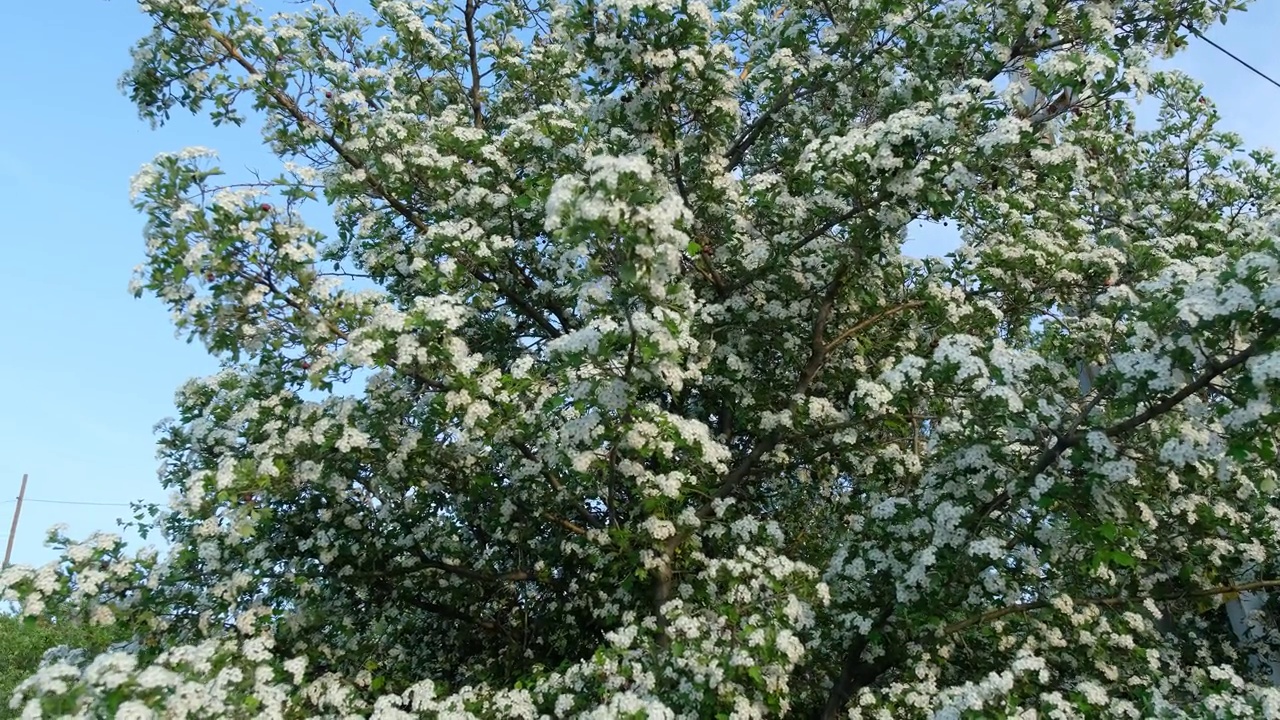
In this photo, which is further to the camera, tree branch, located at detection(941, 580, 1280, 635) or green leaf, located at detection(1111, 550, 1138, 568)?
tree branch, located at detection(941, 580, 1280, 635)

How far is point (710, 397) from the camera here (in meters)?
11.1

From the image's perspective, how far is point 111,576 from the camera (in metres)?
8.01

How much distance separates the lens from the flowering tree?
7.05 metres

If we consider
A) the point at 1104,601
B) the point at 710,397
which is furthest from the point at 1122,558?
the point at 710,397

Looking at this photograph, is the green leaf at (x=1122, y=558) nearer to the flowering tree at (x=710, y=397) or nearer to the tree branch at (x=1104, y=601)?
the flowering tree at (x=710, y=397)

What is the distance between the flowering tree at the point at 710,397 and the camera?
23.1 feet

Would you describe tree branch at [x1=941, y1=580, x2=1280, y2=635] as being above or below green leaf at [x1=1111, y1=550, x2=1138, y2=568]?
above

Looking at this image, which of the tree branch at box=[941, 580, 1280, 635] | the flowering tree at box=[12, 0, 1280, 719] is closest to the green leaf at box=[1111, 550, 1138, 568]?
the flowering tree at box=[12, 0, 1280, 719]

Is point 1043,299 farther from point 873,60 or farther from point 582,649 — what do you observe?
point 582,649

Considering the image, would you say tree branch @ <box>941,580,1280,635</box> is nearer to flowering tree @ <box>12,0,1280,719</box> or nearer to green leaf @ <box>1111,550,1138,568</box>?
flowering tree @ <box>12,0,1280,719</box>

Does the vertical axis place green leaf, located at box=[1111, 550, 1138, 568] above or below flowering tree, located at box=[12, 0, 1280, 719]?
below

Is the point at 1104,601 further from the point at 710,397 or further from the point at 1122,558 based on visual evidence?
the point at 710,397

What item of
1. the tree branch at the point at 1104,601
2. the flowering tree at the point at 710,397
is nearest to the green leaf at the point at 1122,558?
the flowering tree at the point at 710,397

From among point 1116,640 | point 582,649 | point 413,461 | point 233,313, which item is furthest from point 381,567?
point 1116,640
